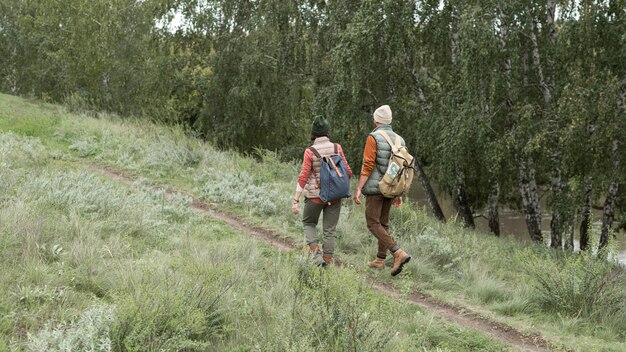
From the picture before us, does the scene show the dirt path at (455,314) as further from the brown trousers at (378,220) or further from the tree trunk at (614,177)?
the tree trunk at (614,177)

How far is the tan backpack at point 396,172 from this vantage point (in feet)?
21.7

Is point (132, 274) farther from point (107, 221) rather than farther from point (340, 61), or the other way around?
point (340, 61)

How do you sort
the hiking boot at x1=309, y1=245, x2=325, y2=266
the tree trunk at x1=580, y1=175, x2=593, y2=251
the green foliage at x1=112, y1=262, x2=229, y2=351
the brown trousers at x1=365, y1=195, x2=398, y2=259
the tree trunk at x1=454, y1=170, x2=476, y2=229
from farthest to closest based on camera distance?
1. the tree trunk at x1=454, y1=170, x2=476, y2=229
2. the tree trunk at x1=580, y1=175, x2=593, y2=251
3. the brown trousers at x1=365, y1=195, x2=398, y2=259
4. the hiking boot at x1=309, y1=245, x2=325, y2=266
5. the green foliage at x1=112, y1=262, x2=229, y2=351

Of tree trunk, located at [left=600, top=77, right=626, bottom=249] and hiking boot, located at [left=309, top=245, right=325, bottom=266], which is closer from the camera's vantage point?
hiking boot, located at [left=309, top=245, right=325, bottom=266]

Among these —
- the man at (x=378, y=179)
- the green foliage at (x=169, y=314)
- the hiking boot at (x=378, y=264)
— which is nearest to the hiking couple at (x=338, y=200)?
the man at (x=378, y=179)

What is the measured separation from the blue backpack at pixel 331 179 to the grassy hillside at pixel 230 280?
33.1 inches

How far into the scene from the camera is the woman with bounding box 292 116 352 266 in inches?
255

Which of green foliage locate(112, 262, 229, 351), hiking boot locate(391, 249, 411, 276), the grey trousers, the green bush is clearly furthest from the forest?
green foliage locate(112, 262, 229, 351)

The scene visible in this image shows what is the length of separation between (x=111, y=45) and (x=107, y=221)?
1944 centimetres

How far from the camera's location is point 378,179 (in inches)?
266

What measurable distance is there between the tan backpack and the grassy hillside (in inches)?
39.4

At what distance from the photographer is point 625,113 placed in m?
10.7

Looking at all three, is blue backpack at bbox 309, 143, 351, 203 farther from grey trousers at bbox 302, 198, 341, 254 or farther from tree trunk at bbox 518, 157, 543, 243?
tree trunk at bbox 518, 157, 543, 243

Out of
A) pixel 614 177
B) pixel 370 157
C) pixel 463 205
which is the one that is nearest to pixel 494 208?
pixel 463 205
